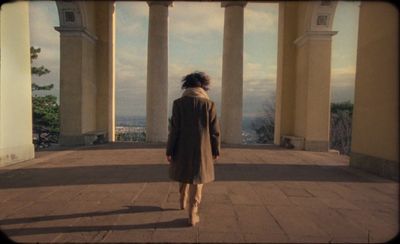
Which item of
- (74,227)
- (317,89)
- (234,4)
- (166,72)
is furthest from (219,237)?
(234,4)

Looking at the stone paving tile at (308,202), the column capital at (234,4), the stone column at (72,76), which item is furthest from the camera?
the column capital at (234,4)

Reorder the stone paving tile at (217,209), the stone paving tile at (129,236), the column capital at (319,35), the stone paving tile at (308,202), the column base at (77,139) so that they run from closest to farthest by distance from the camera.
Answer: the stone paving tile at (129,236), the stone paving tile at (217,209), the stone paving tile at (308,202), the column capital at (319,35), the column base at (77,139)

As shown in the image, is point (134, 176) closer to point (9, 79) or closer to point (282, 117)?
point (9, 79)

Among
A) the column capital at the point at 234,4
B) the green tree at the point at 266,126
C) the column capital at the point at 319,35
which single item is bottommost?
the green tree at the point at 266,126

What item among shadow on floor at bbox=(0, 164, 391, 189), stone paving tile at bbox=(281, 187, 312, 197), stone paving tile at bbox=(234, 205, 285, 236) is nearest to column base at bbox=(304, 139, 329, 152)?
shadow on floor at bbox=(0, 164, 391, 189)

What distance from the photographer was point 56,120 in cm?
2100

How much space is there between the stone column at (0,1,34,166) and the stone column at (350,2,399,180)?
8.36 metres

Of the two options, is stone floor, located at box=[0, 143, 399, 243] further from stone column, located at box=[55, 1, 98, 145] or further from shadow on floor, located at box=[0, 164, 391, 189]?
stone column, located at box=[55, 1, 98, 145]

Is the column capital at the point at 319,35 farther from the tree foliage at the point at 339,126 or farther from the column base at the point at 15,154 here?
the tree foliage at the point at 339,126

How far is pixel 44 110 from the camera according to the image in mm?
20875

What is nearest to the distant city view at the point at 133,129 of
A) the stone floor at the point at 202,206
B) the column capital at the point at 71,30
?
the column capital at the point at 71,30

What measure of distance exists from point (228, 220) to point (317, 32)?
35.4 feet

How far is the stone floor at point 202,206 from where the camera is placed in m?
3.64

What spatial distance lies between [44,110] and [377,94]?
19.5 metres
